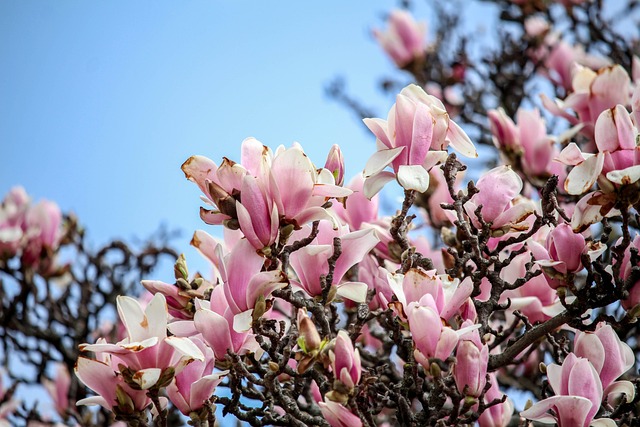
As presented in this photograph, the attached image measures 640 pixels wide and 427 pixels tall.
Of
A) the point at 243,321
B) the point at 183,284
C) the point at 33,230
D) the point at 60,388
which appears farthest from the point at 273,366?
the point at 33,230

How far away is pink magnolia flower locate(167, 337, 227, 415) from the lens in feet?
3.33

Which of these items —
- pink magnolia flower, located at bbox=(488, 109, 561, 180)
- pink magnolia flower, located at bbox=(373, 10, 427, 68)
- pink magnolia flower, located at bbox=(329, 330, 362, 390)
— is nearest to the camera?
pink magnolia flower, located at bbox=(329, 330, 362, 390)

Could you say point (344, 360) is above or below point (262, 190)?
below

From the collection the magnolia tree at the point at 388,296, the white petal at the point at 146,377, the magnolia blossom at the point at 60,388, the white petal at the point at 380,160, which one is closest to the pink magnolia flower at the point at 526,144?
the magnolia tree at the point at 388,296

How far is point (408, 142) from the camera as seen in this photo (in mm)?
1063

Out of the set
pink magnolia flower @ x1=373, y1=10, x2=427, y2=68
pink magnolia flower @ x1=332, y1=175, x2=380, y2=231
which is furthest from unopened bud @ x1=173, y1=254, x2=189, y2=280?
pink magnolia flower @ x1=373, y1=10, x2=427, y2=68

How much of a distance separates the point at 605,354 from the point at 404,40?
2719 mm

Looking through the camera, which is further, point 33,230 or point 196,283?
point 33,230

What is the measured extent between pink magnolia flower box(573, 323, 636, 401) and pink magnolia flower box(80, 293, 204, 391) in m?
0.54

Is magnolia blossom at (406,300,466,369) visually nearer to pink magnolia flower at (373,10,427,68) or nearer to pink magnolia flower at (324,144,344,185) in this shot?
pink magnolia flower at (324,144,344,185)

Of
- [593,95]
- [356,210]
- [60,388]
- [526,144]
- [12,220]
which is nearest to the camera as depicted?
[356,210]

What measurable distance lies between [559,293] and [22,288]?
5.88ft

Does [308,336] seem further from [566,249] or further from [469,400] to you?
[566,249]

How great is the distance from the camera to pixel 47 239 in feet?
7.95
